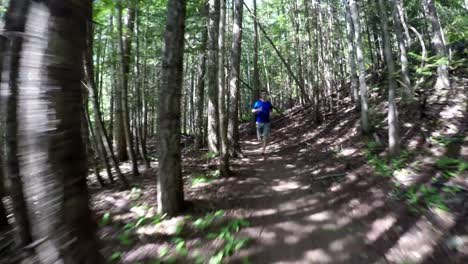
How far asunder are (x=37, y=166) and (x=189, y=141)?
13972 mm

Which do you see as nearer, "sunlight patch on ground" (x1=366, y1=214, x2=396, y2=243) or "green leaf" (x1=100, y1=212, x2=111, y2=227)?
"sunlight patch on ground" (x1=366, y1=214, x2=396, y2=243)

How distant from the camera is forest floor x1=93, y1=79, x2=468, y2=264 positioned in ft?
10.7

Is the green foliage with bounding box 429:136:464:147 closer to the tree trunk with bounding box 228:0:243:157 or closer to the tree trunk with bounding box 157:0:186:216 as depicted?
the tree trunk with bounding box 228:0:243:157

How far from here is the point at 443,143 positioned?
6.25 meters

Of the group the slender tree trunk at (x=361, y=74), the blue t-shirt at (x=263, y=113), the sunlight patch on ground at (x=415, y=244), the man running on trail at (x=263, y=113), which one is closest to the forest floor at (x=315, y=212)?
the sunlight patch on ground at (x=415, y=244)

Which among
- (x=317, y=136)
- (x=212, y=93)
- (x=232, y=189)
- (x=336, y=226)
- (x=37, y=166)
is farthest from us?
(x=317, y=136)

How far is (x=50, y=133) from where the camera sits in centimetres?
134

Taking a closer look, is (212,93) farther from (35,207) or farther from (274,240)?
(35,207)

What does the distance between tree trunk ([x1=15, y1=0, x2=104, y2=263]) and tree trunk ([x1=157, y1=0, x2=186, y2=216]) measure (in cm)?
277

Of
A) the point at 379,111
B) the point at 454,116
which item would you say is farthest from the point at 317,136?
the point at 454,116

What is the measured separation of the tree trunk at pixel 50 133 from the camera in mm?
1315

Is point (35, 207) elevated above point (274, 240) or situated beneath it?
elevated above

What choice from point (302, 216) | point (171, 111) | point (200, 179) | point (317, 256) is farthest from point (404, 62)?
point (171, 111)

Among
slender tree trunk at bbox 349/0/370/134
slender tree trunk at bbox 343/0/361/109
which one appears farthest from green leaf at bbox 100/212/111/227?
slender tree trunk at bbox 343/0/361/109
